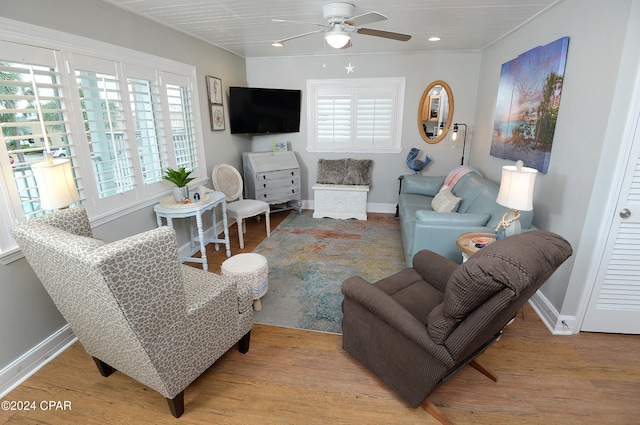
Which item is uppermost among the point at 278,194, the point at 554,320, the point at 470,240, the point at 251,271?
the point at 470,240

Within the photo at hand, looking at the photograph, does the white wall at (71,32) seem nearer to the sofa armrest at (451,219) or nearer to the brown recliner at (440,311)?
the brown recliner at (440,311)

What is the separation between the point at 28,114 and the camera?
193cm

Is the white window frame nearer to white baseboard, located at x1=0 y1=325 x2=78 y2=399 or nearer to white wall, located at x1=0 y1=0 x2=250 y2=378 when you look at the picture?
white wall, located at x1=0 y1=0 x2=250 y2=378

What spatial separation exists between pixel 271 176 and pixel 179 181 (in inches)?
72.5

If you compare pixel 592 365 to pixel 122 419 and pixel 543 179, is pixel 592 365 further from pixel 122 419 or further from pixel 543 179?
pixel 122 419

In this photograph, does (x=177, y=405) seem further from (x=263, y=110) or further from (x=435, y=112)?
(x=435, y=112)

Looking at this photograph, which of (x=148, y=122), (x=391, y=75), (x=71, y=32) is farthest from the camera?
(x=391, y=75)

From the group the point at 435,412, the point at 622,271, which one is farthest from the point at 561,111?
the point at 435,412

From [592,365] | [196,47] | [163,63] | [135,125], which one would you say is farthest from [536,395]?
[196,47]

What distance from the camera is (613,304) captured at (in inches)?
85.2

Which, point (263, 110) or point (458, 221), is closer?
point (458, 221)

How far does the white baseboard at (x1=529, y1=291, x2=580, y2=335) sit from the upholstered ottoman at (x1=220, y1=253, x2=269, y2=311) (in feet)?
7.38

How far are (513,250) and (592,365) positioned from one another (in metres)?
1.48

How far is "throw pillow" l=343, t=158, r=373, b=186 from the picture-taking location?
4.84 m
